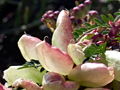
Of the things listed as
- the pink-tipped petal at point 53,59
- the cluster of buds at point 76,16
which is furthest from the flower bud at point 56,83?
the cluster of buds at point 76,16

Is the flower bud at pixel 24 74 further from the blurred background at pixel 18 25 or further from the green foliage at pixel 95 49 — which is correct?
the blurred background at pixel 18 25

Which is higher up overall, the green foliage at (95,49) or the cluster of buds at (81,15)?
the cluster of buds at (81,15)

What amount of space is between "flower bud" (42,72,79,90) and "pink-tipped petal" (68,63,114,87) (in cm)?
1

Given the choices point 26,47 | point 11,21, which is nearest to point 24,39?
point 26,47

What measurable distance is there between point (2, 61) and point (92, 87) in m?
1.59

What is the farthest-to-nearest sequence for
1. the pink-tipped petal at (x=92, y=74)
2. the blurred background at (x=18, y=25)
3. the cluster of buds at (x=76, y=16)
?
1. the blurred background at (x=18, y=25)
2. the cluster of buds at (x=76, y=16)
3. the pink-tipped petal at (x=92, y=74)

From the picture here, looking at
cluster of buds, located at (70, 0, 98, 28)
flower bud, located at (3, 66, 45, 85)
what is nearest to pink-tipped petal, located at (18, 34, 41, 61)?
flower bud, located at (3, 66, 45, 85)

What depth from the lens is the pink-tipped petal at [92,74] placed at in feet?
1.04

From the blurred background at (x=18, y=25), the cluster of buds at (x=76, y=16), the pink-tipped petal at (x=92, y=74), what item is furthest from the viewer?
the blurred background at (x=18, y=25)

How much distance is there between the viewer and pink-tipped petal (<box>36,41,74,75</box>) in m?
0.33

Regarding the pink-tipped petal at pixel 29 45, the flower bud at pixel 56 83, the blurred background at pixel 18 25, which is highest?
the pink-tipped petal at pixel 29 45

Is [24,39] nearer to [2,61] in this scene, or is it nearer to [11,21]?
[2,61]

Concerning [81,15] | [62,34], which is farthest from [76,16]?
[62,34]

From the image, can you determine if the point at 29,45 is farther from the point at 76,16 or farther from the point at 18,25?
the point at 18,25
